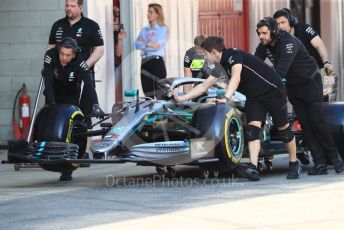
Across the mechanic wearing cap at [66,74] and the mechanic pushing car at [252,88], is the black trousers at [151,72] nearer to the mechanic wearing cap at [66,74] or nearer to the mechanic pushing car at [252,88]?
the mechanic wearing cap at [66,74]

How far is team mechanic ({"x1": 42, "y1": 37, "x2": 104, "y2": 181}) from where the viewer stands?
11781 millimetres

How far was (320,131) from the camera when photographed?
1185 cm

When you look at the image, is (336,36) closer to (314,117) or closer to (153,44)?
(153,44)

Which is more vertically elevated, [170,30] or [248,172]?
[170,30]

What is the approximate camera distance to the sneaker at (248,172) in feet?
36.6

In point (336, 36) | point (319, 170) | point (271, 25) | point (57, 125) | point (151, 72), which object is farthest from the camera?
point (336, 36)

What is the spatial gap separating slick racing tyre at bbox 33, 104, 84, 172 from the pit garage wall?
19.8ft

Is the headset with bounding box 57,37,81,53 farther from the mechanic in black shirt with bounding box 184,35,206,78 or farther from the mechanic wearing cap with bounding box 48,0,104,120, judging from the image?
the mechanic in black shirt with bounding box 184,35,206,78

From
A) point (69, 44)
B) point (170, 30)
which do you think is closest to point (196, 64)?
point (69, 44)

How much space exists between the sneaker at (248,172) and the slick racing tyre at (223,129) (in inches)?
5.1

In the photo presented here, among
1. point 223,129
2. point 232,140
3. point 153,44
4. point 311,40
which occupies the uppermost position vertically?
point 153,44

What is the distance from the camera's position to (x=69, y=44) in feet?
38.5

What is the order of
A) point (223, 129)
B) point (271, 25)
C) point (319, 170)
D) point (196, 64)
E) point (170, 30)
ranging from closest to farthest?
1. point (223, 129)
2. point (271, 25)
3. point (319, 170)
4. point (196, 64)
5. point (170, 30)

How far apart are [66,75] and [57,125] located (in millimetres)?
853
